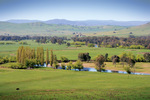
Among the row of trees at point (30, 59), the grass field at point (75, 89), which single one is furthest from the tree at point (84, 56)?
the grass field at point (75, 89)

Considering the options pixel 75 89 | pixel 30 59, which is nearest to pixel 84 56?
pixel 30 59

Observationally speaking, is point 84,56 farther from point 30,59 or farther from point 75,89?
point 75,89

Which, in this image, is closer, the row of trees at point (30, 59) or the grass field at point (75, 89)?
the grass field at point (75, 89)

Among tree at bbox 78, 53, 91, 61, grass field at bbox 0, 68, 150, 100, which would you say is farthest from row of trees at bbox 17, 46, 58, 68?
grass field at bbox 0, 68, 150, 100

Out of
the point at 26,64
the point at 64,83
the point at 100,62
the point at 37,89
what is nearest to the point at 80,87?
the point at 64,83

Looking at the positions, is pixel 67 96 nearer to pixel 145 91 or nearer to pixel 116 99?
pixel 116 99

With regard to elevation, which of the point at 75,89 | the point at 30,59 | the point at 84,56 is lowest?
the point at 84,56

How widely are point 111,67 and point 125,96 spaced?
5759 centimetres

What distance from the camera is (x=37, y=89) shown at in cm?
5616

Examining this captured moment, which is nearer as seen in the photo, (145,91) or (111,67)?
(145,91)

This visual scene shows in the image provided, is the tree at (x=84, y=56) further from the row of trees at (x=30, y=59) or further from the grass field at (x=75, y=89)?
the grass field at (x=75, y=89)

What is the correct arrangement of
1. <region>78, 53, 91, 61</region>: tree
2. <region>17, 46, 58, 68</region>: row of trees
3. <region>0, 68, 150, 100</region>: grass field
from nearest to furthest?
<region>0, 68, 150, 100</region>: grass field, <region>17, 46, 58, 68</region>: row of trees, <region>78, 53, 91, 61</region>: tree

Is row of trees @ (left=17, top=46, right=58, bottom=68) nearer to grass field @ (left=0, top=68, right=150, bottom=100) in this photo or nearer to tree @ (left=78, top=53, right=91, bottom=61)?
tree @ (left=78, top=53, right=91, bottom=61)

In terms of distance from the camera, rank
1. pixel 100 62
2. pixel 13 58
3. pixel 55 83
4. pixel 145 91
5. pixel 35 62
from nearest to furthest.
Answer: pixel 145 91 → pixel 55 83 → pixel 100 62 → pixel 35 62 → pixel 13 58
